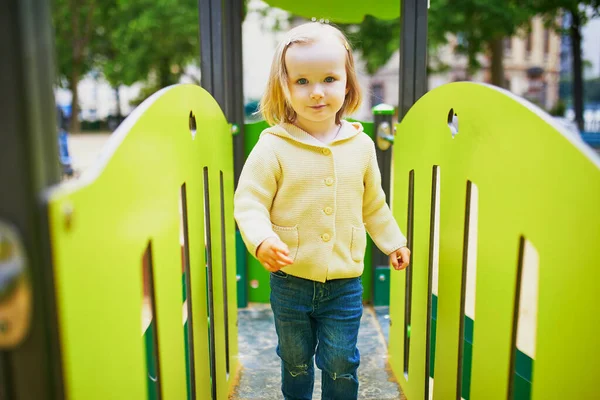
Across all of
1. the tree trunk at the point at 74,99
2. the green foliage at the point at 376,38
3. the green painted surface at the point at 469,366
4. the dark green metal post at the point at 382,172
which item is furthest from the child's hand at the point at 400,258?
the tree trunk at the point at 74,99

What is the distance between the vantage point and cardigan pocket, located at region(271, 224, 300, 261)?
1.67 m

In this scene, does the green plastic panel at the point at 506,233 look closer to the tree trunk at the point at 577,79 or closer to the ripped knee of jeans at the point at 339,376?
the ripped knee of jeans at the point at 339,376

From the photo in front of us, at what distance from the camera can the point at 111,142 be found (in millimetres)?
1041

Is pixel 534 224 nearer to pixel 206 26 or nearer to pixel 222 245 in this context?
pixel 222 245

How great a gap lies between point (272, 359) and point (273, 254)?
1.28 m

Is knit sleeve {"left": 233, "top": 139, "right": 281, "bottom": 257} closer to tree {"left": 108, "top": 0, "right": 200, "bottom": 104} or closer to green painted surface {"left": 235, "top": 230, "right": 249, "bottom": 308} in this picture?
green painted surface {"left": 235, "top": 230, "right": 249, "bottom": 308}

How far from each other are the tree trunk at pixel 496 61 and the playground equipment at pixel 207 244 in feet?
46.4

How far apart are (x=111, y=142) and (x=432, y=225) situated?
3.88ft

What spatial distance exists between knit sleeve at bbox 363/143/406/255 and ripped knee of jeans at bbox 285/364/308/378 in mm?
452

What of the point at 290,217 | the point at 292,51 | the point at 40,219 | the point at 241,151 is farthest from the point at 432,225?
the point at 241,151

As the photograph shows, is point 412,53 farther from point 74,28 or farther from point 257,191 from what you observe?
point 74,28

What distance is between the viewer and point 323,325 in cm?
180

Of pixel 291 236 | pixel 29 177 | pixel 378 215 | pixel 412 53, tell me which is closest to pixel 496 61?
pixel 412 53

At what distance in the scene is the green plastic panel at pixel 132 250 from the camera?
848 mm
